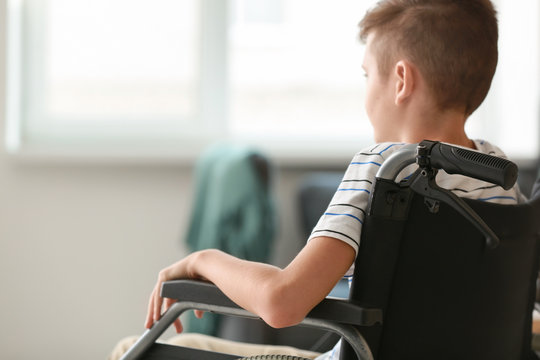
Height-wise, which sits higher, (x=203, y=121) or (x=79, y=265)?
(x=203, y=121)

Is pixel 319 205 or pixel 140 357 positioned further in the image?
pixel 319 205

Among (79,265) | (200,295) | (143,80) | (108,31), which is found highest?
(108,31)

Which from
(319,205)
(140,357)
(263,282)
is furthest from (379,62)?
(319,205)

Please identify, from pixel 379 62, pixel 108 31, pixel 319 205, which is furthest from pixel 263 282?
pixel 108 31

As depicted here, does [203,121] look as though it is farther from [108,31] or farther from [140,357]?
[140,357]

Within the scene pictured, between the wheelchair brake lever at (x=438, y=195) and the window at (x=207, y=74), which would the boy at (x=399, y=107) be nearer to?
the wheelchair brake lever at (x=438, y=195)

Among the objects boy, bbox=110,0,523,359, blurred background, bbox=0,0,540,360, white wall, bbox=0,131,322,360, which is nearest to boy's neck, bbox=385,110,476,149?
boy, bbox=110,0,523,359

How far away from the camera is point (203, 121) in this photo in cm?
293

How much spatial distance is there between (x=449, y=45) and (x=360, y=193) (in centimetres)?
27

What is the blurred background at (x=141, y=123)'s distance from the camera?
2.76 m

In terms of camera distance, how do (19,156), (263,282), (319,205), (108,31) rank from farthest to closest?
(108,31) < (19,156) < (319,205) < (263,282)

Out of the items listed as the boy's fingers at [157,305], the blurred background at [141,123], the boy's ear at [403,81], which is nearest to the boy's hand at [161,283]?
the boy's fingers at [157,305]

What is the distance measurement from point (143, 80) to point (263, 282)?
2.16 m

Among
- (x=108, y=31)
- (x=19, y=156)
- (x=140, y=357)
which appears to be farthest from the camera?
(x=108, y=31)
